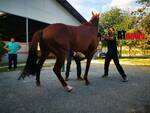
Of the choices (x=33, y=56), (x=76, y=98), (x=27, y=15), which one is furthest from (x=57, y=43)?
(x=27, y=15)

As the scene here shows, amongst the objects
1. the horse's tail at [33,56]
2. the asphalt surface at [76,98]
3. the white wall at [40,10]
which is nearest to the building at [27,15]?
the white wall at [40,10]

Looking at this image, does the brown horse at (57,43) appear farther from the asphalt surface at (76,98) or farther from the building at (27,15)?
the building at (27,15)

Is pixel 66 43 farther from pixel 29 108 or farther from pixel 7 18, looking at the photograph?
pixel 7 18

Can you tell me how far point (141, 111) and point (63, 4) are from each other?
29017 millimetres

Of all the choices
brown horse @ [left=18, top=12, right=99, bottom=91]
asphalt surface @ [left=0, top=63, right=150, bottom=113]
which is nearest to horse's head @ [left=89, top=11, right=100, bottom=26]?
brown horse @ [left=18, top=12, right=99, bottom=91]

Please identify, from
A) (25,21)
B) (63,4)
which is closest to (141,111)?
(25,21)

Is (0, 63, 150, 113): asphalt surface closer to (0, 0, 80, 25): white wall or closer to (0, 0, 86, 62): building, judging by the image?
(0, 0, 86, 62): building

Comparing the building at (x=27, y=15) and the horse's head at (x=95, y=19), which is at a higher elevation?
the building at (x=27, y=15)

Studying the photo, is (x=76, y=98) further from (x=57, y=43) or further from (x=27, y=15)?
(x=27, y=15)

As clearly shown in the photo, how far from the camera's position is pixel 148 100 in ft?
27.3

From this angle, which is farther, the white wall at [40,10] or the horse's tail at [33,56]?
the white wall at [40,10]

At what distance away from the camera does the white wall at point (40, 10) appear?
25625mm

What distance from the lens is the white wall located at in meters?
25.6

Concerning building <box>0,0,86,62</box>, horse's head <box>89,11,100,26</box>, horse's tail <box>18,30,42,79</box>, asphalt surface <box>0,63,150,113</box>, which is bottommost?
asphalt surface <box>0,63,150,113</box>
